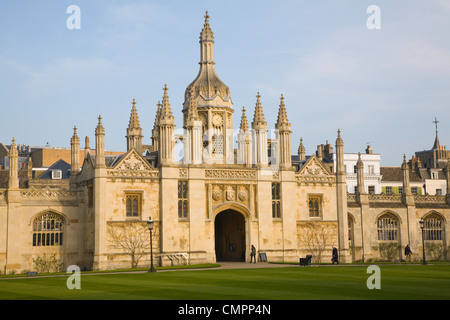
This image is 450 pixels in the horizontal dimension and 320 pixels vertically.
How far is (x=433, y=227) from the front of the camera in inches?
2564

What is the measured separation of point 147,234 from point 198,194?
16.3ft

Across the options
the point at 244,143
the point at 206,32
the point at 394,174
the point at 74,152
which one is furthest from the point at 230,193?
the point at 394,174

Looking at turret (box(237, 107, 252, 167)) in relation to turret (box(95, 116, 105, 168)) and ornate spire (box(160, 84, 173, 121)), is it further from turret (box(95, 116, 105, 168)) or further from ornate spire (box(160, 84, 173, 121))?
turret (box(95, 116, 105, 168))

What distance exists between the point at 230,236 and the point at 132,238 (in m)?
10.4

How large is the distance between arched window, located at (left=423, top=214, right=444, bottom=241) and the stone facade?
1.62m

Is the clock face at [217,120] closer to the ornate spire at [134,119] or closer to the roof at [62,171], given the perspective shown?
the ornate spire at [134,119]

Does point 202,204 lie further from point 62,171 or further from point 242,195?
point 62,171

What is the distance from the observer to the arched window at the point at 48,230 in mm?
51094

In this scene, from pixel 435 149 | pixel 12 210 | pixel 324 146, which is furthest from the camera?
pixel 435 149

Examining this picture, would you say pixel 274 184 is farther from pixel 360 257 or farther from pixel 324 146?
pixel 324 146

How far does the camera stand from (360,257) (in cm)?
6116

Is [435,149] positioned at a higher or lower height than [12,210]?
higher
